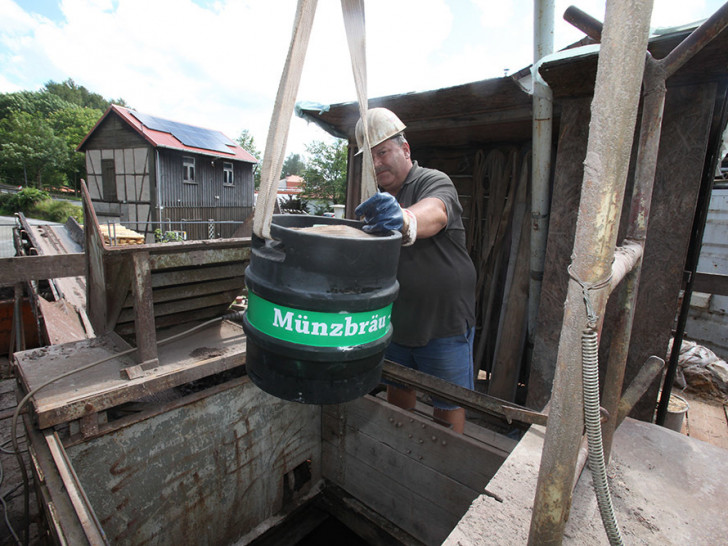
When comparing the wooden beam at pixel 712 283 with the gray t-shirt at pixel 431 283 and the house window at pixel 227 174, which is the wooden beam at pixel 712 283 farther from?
the house window at pixel 227 174

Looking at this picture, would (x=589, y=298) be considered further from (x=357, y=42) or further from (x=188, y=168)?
(x=188, y=168)

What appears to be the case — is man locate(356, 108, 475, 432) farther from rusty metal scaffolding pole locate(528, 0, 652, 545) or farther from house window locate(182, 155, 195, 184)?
house window locate(182, 155, 195, 184)

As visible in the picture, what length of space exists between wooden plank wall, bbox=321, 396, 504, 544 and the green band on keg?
66.1 inches

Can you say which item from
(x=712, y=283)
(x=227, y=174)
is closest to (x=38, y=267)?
(x=712, y=283)

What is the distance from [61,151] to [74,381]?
4302 cm

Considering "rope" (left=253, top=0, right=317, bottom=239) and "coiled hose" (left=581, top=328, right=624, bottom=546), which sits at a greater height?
"rope" (left=253, top=0, right=317, bottom=239)

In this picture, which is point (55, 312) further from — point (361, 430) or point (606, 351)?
point (606, 351)

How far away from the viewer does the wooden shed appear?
220 cm

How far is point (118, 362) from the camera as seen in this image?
2285 mm

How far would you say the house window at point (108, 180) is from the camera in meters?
17.5

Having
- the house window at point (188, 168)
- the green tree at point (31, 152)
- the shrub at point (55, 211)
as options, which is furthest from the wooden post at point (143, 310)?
the green tree at point (31, 152)

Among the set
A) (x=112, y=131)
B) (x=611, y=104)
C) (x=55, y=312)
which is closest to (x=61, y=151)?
(x=112, y=131)

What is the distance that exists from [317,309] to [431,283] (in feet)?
4.16

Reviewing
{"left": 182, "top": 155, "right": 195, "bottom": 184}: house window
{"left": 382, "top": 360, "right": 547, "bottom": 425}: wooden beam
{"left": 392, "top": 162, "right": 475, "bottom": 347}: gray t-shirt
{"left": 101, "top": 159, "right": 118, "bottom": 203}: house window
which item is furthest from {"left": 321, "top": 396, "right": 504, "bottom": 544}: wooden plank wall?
{"left": 101, "top": 159, "right": 118, "bottom": 203}: house window
